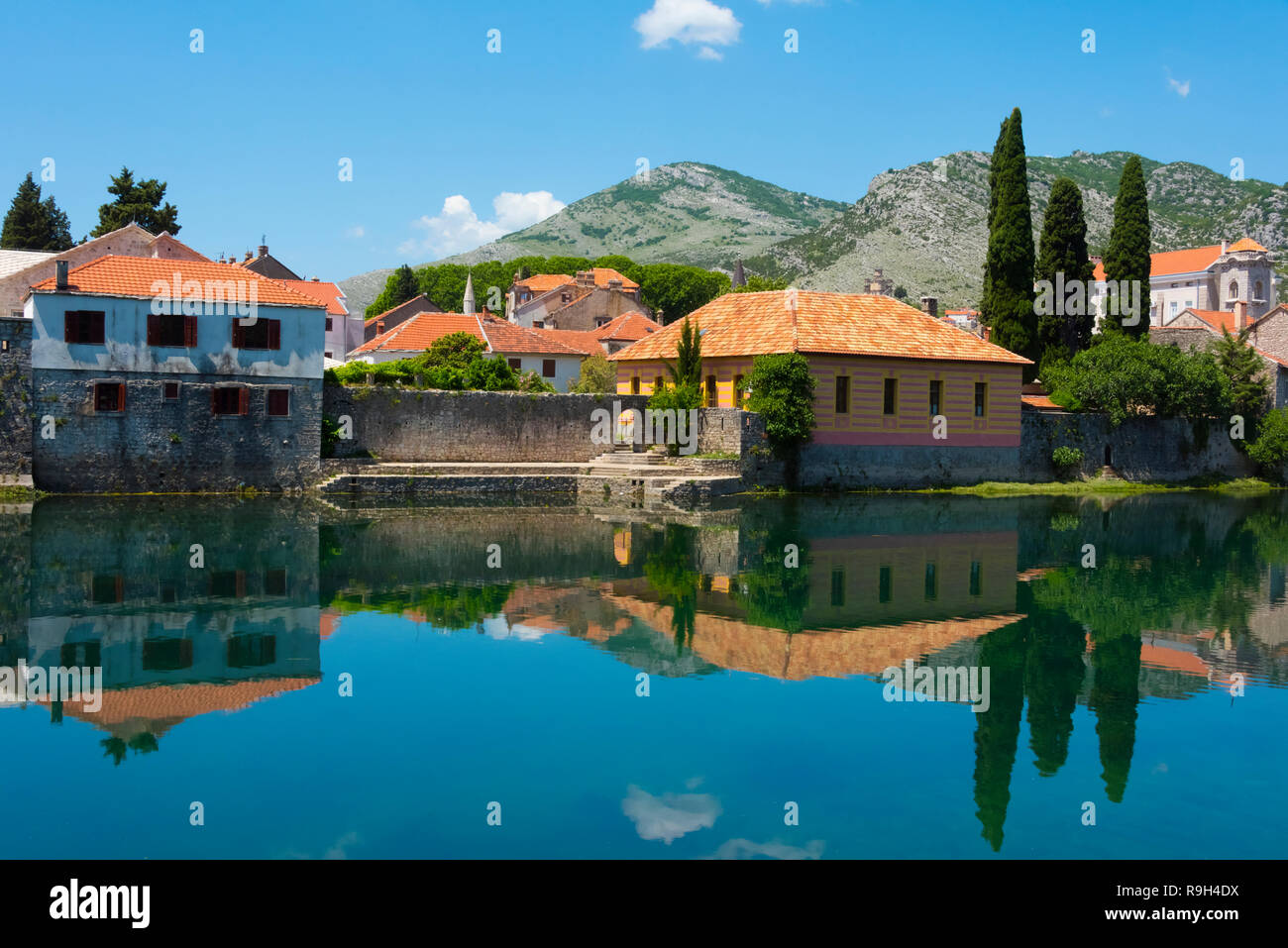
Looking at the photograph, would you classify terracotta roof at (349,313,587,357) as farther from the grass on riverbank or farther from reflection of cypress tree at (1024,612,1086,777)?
reflection of cypress tree at (1024,612,1086,777)

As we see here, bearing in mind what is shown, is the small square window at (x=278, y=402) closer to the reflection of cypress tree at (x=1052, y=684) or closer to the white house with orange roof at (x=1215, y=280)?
the reflection of cypress tree at (x=1052, y=684)

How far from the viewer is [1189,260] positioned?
98.3m

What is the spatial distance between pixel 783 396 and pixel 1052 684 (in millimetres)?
23423

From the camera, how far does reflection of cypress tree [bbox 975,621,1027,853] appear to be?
816cm

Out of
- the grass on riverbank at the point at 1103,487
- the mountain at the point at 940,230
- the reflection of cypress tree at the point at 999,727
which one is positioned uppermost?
the mountain at the point at 940,230

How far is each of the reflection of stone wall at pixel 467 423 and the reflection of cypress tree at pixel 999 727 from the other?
23537mm

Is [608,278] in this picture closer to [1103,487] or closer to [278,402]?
[1103,487]

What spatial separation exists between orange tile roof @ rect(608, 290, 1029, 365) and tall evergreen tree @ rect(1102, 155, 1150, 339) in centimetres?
1051

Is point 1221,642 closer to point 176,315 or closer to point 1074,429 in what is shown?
point 176,315

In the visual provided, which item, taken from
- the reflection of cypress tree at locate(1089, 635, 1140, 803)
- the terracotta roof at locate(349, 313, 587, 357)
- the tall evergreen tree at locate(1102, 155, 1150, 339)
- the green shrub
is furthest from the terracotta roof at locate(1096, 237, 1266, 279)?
the reflection of cypress tree at locate(1089, 635, 1140, 803)

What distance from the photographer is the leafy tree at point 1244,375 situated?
154ft

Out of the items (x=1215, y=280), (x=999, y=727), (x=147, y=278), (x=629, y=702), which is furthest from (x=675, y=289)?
(x=999, y=727)

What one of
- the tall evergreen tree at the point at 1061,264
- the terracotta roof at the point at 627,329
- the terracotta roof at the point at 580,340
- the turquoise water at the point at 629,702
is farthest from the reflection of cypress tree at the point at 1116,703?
the terracotta roof at the point at 627,329

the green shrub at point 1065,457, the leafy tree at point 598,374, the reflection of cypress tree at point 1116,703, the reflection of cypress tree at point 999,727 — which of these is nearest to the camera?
the reflection of cypress tree at point 999,727
